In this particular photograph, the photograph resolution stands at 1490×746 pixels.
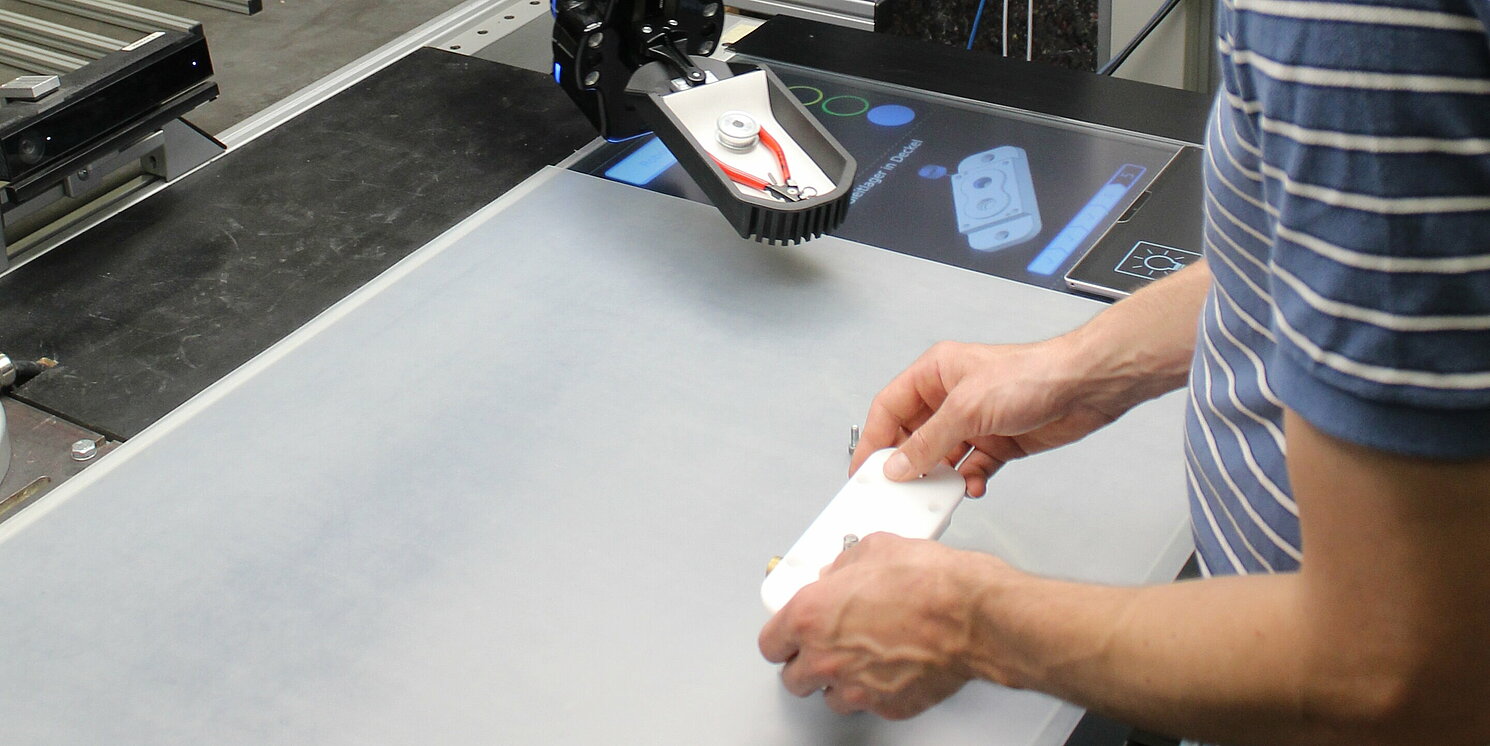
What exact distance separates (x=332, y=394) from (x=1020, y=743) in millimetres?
500

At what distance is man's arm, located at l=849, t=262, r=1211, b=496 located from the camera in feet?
2.29

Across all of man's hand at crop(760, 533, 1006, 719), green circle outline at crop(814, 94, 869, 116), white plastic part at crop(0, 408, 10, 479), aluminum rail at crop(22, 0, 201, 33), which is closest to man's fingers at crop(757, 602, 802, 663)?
man's hand at crop(760, 533, 1006, 719)

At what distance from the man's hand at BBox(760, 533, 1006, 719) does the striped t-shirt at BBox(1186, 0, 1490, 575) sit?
0.20 m

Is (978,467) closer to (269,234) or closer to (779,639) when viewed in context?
(779,639)

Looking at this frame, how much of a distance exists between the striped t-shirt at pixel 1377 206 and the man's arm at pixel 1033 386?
299 mm

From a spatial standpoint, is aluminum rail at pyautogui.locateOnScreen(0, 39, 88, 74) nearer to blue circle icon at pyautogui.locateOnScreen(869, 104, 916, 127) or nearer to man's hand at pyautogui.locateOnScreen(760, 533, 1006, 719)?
blue circle icon at pyautogui.locateOnScreen(869, 104, 916, 127)

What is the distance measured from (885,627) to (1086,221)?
519mm

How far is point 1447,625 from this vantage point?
394 millimetres

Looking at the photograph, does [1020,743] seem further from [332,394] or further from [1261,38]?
[332,394]

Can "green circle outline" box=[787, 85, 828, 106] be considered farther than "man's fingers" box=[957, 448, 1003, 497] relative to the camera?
Yes

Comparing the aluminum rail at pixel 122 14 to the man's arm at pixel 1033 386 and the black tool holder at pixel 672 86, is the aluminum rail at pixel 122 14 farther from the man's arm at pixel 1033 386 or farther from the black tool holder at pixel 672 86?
the man's arm at pixel 1033 386

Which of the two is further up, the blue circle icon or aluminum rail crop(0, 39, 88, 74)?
aluminum rail crop(0, 39, 88, 74)

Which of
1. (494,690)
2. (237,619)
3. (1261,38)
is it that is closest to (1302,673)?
(1261,38)

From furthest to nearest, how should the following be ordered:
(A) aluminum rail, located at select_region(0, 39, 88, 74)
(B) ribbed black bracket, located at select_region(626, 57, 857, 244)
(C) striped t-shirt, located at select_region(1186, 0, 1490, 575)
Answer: (A) aluminum rail, located at select_region(0, 39, 88, 74), (B) ribbed black bracket, located at select_region(626, 57, 857, 244), (C) striped t-shirt, located at select_region(1186, 0, 1490, 575)
